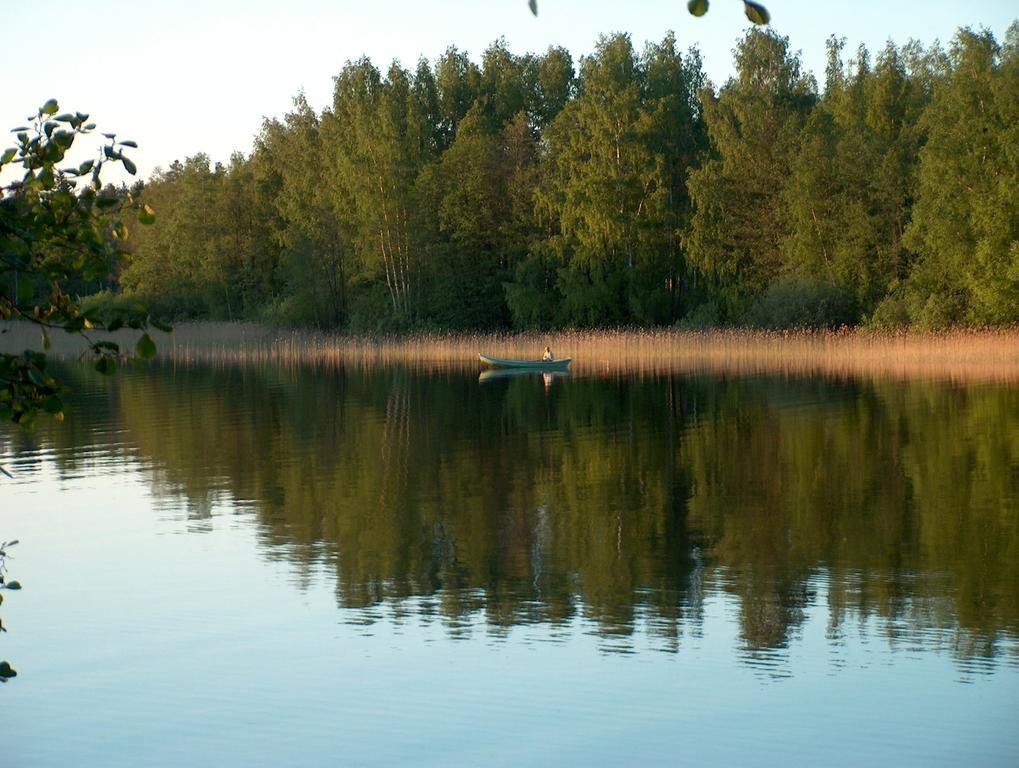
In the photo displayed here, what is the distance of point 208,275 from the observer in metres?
78.8

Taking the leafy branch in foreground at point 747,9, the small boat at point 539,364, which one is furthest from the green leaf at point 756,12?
the small boat at point 539,364

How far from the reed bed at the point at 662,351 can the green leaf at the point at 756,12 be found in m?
32.1

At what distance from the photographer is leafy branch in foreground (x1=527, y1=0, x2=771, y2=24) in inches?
115

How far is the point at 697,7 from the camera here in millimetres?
3090

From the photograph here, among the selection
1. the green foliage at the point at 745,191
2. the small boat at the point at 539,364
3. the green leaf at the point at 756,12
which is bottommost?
the small boat at the point at 539,364

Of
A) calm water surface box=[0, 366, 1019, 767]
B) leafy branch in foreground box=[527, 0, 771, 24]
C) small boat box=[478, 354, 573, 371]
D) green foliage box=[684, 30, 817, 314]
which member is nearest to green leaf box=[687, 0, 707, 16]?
leafy branch in foreground box=[527, 0, 771, 24]

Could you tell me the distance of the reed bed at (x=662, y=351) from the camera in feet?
130

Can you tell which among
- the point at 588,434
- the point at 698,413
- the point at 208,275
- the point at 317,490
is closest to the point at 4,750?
the point at 317,490

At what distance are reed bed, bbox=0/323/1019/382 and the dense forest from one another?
9.25ft

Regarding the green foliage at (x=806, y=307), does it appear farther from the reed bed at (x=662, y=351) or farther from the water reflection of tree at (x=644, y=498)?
the water reflection of tree at (x=644, y=498)

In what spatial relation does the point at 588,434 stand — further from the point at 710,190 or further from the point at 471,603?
the point at 710,190

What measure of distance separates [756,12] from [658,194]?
2258 inches

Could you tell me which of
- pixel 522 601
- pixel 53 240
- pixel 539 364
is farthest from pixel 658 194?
pixel 53 240

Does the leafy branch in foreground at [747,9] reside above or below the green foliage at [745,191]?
below
